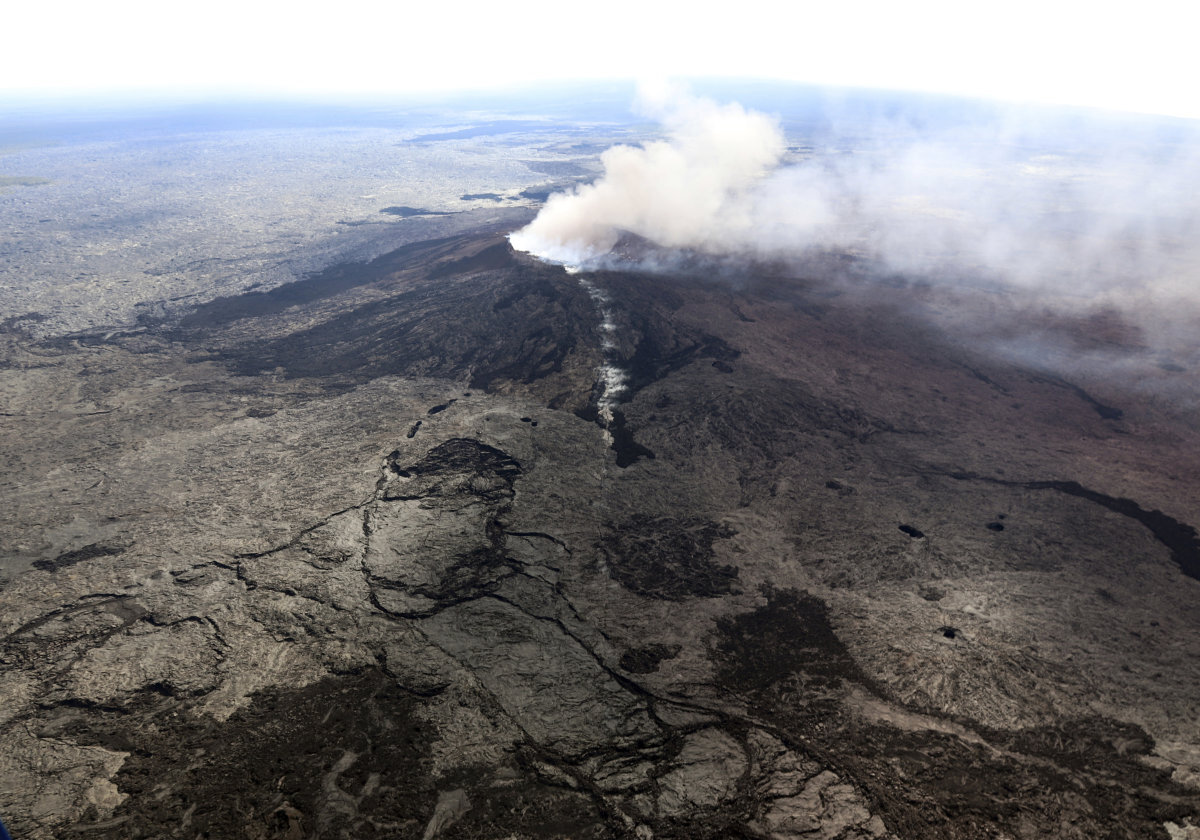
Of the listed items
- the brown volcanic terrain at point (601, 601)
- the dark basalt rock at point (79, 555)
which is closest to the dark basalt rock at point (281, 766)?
the brown volcanic terrain at point (601, 601)

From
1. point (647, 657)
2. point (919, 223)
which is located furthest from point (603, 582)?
point (919, 223)

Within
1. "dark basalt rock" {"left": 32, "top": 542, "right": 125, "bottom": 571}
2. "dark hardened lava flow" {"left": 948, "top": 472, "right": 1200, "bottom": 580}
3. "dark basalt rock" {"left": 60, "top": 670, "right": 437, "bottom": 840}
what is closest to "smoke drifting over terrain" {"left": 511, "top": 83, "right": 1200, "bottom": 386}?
"dark hardened lava flow" {"left": 948, "top": 472, "right": 1200, "bottom": 580}

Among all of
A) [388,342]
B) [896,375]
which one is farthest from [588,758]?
[388,342]

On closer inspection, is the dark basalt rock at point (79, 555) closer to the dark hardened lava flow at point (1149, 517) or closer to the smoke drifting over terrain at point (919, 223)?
the dark hardened lava flow at point (1149, 517)

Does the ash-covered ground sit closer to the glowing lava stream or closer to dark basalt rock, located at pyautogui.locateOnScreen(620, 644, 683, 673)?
dark basalt rock, located at pyautogui.locateOnScreen(620, 644, 683, 673)

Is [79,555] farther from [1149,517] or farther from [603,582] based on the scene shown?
[1149,517]

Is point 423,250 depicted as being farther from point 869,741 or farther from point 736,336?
point 869,741
